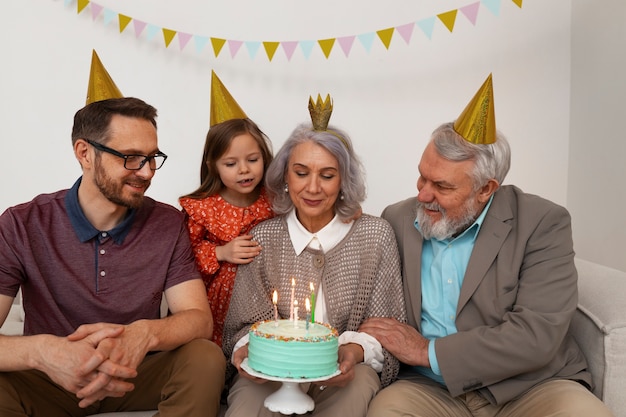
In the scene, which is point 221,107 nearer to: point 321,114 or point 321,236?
point 321,114

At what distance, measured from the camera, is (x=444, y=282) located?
2.41 m

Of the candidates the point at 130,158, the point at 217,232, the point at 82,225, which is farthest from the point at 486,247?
the point at 82,225

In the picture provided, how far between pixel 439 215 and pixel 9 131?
8.38ft

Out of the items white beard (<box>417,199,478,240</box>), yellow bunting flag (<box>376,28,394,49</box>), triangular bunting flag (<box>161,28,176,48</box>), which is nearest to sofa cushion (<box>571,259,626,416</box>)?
white beard (<box>417,199,478,240</box>)

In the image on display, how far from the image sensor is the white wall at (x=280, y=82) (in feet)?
12.0

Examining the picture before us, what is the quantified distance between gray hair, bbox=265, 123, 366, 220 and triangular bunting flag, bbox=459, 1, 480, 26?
1312mm

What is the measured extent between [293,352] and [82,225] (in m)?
0.92

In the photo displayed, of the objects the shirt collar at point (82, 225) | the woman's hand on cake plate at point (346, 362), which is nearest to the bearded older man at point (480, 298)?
the woman's hand on cake plate at point (346, 362)

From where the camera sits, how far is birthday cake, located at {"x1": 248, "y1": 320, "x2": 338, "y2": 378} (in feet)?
6.06

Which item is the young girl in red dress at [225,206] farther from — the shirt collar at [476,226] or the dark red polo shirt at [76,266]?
the shirt collar at [476,226]

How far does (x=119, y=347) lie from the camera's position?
1.99 meters

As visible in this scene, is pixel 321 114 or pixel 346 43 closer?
pixel 321 114

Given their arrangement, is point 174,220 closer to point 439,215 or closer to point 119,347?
point 119,347

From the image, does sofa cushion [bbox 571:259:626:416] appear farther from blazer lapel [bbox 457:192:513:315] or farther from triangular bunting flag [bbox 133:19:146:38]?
triangular bunting flag [bbox 133:19:146:38]
